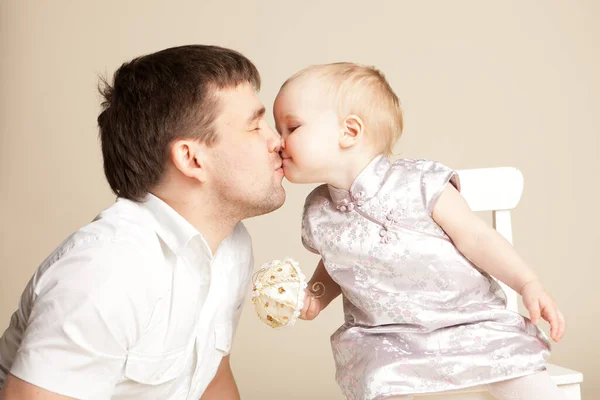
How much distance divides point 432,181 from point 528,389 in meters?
0.56

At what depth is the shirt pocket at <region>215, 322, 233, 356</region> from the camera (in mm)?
2271

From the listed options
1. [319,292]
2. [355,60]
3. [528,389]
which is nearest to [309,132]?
[319,292]

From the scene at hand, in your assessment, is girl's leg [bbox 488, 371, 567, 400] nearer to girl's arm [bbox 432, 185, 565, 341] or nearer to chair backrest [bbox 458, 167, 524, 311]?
girl's arm [bbox 432, 185, 565, 341]

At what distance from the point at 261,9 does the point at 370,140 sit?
78.1 inches

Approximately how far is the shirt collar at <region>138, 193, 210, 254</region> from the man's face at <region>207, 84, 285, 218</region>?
15cm

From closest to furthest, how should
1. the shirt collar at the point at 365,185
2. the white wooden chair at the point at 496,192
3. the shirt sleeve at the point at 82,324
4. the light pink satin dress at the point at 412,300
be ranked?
the shirt sleeve at the point at 82,324 < the light pink satin dress at the point at 412,300 < the shirt collar at the point at 365,185 < the white wooden chair at the point at 496,192

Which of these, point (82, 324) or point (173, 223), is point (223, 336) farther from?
point (82, 324)

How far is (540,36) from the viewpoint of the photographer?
406 centimetres

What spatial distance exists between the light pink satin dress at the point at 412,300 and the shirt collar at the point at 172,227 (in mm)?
362

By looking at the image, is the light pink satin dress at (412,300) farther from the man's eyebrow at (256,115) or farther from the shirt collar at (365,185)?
the man's eyebrow at (256,115)

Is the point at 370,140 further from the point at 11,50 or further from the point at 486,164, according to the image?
the point at 11,50

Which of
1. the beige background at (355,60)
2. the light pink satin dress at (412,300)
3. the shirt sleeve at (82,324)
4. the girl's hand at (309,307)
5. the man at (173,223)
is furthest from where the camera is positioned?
the beige background at (355,60)

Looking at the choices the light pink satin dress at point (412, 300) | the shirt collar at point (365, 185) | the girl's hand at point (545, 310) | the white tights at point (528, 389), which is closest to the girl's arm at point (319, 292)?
the light pink satin dress at point (412, 300)

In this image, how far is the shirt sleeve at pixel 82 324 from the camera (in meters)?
1.78
